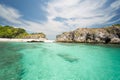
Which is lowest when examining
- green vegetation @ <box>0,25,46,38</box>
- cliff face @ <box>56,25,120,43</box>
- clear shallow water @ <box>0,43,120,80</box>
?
clear shallow water @ <box>0,43,120,80</box>

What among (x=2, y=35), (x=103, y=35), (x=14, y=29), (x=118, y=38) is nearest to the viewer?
(x=118, y=38)

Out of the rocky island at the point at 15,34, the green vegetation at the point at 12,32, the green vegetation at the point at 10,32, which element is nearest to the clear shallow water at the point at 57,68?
the rocky island at the point at 15,34

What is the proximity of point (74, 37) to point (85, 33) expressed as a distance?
755 centimetres

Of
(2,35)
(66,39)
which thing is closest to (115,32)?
(66,39)

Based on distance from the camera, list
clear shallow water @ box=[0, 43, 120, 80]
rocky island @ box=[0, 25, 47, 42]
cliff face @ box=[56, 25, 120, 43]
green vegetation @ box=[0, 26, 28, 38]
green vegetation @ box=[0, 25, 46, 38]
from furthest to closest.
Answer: green vegetation @ box=[0, 25, 46, 38], green vegetation @ box=[0, 26, 28, 38], rocky island @ box=[0, 25, 47, 42], cliff face @ box=[56, 25, 120, 43], clear shallow water @ box=[0, 43, 120, 80]

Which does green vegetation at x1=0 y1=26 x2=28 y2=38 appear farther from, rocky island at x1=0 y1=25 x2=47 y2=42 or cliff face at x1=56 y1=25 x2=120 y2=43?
cliff face at x1=56 y1=25 x2=120 y2=43

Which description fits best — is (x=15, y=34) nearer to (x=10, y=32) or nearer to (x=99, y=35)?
(x=10, y=32)

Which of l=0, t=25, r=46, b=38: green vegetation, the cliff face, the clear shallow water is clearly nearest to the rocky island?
l=0, t=25, r=46, b=38: green vegetation

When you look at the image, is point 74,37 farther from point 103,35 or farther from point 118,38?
point 118,38

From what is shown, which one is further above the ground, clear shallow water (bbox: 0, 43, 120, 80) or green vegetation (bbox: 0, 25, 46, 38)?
green vegetation (bbox: 0, 25, 46, 38)

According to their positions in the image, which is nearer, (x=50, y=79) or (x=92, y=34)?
(x=50, y=79)

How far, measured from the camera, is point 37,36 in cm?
9181

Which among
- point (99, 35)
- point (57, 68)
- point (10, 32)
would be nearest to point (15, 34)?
point (10, 32)

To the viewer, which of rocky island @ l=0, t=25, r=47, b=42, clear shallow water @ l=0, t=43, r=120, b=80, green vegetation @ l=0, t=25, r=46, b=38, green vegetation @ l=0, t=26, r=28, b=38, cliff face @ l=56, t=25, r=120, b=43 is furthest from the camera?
green vegetation @ l=0, t=25, r=46, b=38
